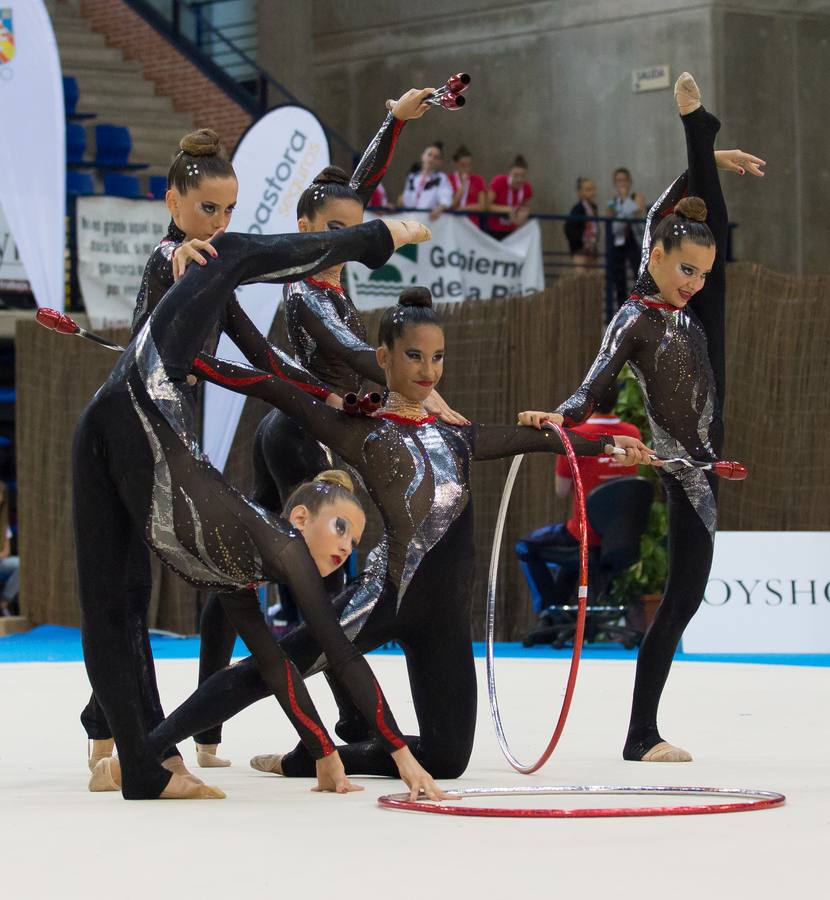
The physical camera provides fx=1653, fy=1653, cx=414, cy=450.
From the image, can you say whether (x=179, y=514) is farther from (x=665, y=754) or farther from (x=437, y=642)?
(x=665, y=754)

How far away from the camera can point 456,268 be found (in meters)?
12.0

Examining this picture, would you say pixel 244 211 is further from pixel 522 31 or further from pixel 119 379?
pixel 522 31

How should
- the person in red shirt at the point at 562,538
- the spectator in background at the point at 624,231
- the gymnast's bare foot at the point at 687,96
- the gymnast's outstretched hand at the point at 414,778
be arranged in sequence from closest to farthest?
1. the gymnast's outstretched hand at the point at 414,778
2. the gymnast's bare foot at the point at 687,96
3. the person in red shirt at the point at 562,538
4. the spectator in background at the point at 624,231

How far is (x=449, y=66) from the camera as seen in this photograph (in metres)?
16.7

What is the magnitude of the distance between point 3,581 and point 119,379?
7923 millimetres

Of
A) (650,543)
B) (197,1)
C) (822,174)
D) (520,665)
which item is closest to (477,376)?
(650,543)

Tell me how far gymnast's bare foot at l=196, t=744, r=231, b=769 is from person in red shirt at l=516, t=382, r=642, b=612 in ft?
13.1

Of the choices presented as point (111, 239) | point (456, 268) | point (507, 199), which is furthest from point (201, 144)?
point (507, 199)

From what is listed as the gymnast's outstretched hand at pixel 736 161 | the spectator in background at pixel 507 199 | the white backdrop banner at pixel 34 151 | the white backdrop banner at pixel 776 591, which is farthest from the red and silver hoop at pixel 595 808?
the spectator in background at pixel 507 199

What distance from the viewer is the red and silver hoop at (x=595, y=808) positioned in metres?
3.18

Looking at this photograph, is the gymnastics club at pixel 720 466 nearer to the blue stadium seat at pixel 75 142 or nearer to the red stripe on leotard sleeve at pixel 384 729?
the red stripe on leotard sleeve at pixel 384 729

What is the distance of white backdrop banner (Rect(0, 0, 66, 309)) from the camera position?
Answer: 922cm

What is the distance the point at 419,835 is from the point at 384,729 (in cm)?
41

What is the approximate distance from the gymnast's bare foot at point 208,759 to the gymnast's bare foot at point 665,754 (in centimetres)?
108
